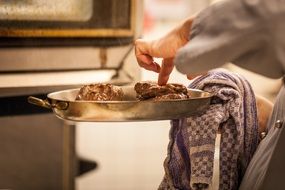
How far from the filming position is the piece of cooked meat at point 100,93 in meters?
0.74

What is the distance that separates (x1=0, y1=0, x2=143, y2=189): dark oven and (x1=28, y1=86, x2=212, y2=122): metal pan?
30 cm

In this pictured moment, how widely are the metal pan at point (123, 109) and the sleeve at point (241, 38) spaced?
98 millimetres

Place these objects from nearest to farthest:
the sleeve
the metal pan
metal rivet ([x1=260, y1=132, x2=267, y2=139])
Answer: the sleeve, the metal pan, metal rivet ([x1=260, y1=132, x2=267, y2=139])

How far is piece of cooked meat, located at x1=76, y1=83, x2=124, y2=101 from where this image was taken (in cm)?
74

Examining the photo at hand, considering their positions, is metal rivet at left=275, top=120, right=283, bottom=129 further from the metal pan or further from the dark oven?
the dark oven

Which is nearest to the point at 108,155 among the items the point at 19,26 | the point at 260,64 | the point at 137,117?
the point at 19,26

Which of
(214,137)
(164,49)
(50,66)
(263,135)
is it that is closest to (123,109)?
(164,49)

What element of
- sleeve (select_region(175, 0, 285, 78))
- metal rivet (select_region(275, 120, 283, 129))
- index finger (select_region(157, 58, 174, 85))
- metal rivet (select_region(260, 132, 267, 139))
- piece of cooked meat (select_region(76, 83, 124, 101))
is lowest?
metal rivet (select_region(260, 132, 267, 139))

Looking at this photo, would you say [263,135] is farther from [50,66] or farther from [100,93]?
[50,66]

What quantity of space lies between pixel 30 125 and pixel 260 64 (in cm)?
67

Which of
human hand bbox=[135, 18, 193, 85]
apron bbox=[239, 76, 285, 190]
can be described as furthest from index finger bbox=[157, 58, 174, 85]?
apron bbox=[239, 76, 285, 190]

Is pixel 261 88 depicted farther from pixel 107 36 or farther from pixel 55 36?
pixel 55 36

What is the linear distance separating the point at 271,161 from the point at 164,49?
221 millimetres

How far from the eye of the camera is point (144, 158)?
1.32m
